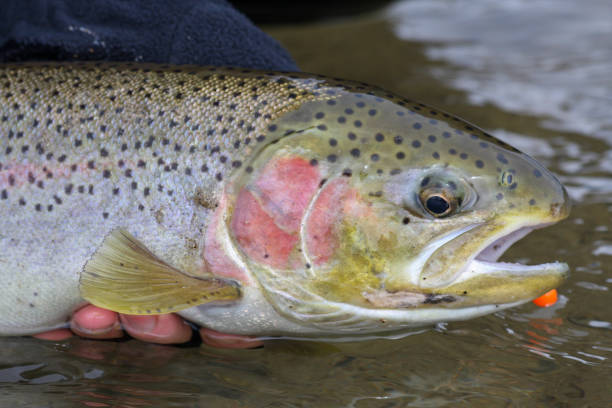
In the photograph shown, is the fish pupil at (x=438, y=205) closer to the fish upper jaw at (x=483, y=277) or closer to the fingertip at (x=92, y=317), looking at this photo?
the fish upper jaw at (x=483, y=277)

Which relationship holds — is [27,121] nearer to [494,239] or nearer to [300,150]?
[300,150]

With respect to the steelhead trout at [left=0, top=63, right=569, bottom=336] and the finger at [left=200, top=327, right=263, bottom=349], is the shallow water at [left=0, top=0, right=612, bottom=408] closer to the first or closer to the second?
the finger at [left=200, top=327, right=263, bottom=349]

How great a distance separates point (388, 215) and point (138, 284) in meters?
0.94

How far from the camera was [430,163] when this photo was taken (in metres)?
2.50

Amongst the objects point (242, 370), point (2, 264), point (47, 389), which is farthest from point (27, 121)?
point (242, 370)

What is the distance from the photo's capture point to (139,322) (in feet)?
9.27

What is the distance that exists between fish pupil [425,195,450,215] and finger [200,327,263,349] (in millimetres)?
918

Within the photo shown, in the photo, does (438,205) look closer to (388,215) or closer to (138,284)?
(388,215)

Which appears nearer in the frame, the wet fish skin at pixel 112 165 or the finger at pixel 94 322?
the wet fish skin at pixel 112 165

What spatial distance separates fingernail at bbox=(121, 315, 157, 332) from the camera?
2809mm

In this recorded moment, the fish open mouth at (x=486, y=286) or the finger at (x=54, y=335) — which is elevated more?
the fish open mouth at (x=486, y=286)

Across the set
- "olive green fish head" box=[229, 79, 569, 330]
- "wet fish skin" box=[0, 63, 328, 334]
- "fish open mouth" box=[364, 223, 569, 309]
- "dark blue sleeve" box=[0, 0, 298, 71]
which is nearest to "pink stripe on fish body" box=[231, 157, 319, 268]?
"olive green fish head" box=[229, 79, 569, 330]

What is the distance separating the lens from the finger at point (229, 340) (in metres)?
2.82

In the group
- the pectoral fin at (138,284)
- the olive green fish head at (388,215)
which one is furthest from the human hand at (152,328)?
the olive green fish head at (388,215)
